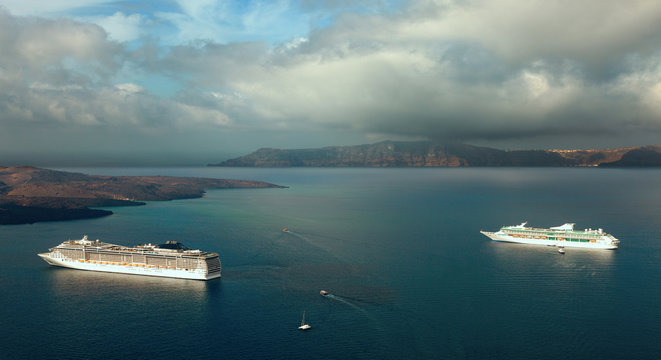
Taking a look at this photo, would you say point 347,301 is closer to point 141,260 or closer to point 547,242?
point 141,260

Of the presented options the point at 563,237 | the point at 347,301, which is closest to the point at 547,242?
the point at 563,237

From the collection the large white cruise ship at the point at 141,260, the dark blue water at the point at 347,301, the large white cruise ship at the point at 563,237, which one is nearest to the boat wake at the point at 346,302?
the dark blue water at the point at 347,301

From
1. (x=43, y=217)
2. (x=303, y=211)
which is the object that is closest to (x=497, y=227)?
(x=303, y=211)

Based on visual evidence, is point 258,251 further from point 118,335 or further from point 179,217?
point 179,217

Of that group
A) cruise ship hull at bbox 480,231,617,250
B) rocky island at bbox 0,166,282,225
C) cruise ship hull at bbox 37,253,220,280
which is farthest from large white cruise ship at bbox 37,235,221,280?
rocky island at bbox 0,166,282,225

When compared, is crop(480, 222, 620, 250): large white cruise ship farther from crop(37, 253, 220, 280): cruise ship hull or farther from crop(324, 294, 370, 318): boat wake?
crop(37, 253, 220, 280): cruise ship hull

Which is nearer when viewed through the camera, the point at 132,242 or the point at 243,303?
the point at 243,303
